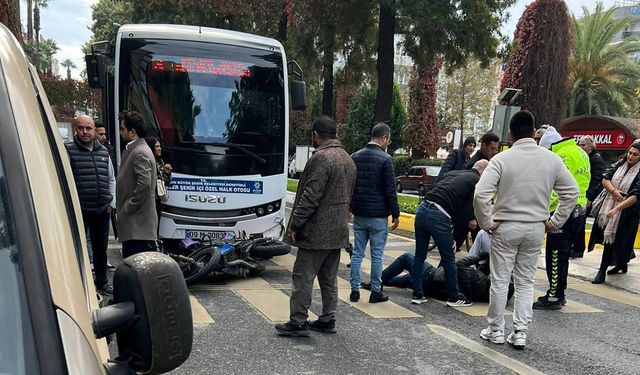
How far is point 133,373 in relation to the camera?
1.34 metres

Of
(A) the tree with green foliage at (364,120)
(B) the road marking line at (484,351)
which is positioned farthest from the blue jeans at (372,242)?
(A) the tree with green foliage at (364,120)

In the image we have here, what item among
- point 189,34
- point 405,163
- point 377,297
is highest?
point 189,34

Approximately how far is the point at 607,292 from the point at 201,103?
5805mm

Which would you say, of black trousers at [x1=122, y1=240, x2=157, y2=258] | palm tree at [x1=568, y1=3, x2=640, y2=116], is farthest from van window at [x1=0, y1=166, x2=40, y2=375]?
palm tree at [x1=568, y1=3, x2=640, y2=116]

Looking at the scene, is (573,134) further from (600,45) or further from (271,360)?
(271,360)

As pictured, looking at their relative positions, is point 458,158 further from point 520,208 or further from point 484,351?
point 484,351

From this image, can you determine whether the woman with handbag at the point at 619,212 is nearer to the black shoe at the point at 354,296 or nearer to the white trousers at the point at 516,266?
the white trousers at the point at 516,266

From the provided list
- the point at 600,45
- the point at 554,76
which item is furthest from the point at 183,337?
the point at 600,45

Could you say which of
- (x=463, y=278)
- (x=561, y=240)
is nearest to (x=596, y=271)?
(x=561, y=240)

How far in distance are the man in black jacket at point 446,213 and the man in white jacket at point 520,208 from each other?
91 cm

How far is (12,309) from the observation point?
1.07m

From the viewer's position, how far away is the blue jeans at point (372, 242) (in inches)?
233

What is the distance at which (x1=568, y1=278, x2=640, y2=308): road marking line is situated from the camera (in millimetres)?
6793

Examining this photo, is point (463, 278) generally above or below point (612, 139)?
below
